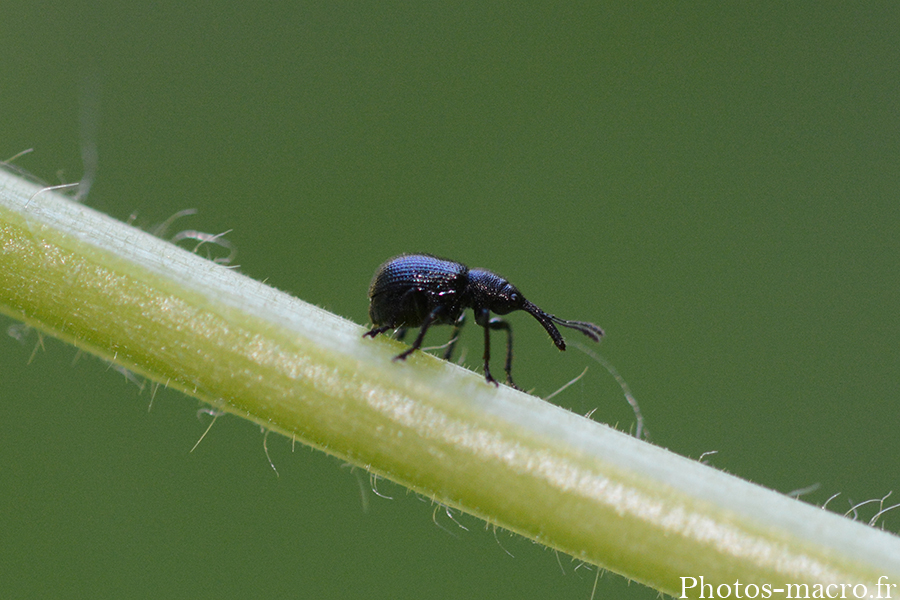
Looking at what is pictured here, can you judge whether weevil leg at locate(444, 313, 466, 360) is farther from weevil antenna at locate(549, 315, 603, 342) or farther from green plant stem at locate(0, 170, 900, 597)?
green plant stem at locate(0, 170, 900, 597)

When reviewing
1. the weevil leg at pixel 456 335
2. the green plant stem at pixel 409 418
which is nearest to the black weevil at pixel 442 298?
the weevil leg at pixel 456 335

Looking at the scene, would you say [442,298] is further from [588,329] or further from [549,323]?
[588,329]

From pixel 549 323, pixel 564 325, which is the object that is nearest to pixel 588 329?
pixel 564 325

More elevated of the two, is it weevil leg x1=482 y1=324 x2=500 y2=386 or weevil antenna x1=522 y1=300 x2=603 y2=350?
weevil antenna x1=522 y1=300 x2=603 y2=350

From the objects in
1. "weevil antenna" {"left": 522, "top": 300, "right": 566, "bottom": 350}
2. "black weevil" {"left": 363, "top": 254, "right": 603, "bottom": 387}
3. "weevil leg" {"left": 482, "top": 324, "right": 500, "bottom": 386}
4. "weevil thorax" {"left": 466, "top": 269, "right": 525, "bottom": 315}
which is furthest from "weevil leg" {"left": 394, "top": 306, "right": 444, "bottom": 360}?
"weevil antenna" {"left": 522, "top": 300, "right": 566, "bottom": 350}

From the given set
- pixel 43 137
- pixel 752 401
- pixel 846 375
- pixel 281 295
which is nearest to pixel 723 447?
pixel 752 401

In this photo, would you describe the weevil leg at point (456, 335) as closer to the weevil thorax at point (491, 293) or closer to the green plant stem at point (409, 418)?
the weevil thorax at point (491, 293)
